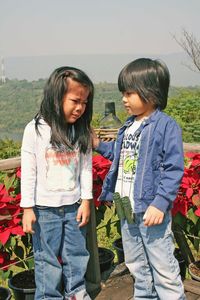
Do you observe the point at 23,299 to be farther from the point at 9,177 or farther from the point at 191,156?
the point at 191,156

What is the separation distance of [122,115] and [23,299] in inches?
303

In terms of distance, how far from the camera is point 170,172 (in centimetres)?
187

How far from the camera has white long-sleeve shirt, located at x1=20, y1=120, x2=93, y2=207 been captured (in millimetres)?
1963

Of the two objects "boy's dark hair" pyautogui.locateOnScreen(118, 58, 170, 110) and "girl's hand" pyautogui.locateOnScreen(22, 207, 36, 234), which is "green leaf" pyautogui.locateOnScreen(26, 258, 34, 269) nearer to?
"girl's hand" pyautogui.locateOnScreen(22, 207, 36, 234)

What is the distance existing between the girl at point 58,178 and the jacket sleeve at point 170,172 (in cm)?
37

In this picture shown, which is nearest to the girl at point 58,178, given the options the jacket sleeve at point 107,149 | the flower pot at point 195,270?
the jacket sleeve at point 107,149

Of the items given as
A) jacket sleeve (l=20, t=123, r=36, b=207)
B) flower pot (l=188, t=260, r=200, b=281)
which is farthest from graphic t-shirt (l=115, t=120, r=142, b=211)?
flower pot (l=188, t=260, r=200, b=281)

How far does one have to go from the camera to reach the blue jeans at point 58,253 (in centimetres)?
202

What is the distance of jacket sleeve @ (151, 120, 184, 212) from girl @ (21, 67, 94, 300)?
367mm

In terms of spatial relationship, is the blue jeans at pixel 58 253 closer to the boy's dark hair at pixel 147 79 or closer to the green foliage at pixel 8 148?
the boy's dark hair at pixel 147 79

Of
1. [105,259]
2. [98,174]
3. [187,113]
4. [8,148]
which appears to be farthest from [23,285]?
[187,113]

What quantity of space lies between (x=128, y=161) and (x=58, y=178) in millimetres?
313

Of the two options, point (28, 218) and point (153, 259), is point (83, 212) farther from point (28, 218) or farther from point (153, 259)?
point (153, 259)

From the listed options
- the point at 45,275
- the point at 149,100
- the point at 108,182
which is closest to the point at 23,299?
the point at 45,275
